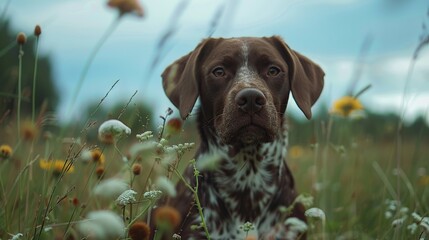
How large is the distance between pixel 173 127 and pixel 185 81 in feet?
3.86

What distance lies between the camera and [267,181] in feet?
14.4

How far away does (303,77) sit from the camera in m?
4.47

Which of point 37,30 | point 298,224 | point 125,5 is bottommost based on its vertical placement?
point 298,224

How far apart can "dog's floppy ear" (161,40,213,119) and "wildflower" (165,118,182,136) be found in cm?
85

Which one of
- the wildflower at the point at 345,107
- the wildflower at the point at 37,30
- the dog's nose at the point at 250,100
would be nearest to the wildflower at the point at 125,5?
the wildflower at the point at 37,30

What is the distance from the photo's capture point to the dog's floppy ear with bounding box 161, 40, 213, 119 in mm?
4266

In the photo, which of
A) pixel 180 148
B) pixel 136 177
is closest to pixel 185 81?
pixel 136 177

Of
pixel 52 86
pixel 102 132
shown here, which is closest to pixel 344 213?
pixel 102 132

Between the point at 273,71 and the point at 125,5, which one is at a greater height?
the point at 125,5

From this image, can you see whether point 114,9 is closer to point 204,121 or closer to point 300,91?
point 204,121

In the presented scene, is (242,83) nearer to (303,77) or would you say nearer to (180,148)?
(303,77)

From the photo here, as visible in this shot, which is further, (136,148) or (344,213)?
(344,213)

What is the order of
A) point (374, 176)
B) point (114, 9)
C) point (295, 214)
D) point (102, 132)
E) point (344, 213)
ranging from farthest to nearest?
1. point (374, 176)
2. point (344, 213)
3. point (295, 214)
4. point (114, 9)
5. point (102, 132)

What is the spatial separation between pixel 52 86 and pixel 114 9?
36542 mm
